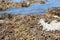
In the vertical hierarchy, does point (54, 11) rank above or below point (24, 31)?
below

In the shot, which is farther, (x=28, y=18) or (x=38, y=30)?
(x=28, y=18)

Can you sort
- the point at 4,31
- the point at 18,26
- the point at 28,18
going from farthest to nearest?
the point at 28,18
the point at 18,26
the point at 4,31

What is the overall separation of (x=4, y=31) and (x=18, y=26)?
59.0 inches

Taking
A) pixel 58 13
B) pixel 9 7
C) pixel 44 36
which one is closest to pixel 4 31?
pixel 44 36

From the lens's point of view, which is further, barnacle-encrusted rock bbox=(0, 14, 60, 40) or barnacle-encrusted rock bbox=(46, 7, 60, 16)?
barnacle-encrusted rock bbox=(46, 7, 60, 16)

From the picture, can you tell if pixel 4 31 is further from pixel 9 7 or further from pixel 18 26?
pixel 9 7

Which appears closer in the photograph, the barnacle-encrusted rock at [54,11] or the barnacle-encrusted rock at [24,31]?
the barnacle-encrusted rock at [24,31]

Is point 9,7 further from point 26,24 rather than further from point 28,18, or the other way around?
point 26,24

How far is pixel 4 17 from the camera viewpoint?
18.1m

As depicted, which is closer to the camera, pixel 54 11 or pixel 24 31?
pixel 24 31

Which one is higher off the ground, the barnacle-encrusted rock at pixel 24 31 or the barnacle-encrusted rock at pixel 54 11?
the barnacle-encrusted rock at pixel 24 31

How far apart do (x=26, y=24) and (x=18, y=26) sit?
76 cm

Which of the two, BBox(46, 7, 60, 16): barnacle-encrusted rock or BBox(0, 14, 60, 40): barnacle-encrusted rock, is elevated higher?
BBox(0, 14, 60, 40): barnacle-encrusted rock

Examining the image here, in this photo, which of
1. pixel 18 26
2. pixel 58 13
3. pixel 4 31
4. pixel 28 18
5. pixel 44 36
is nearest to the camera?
pixel 44 36
